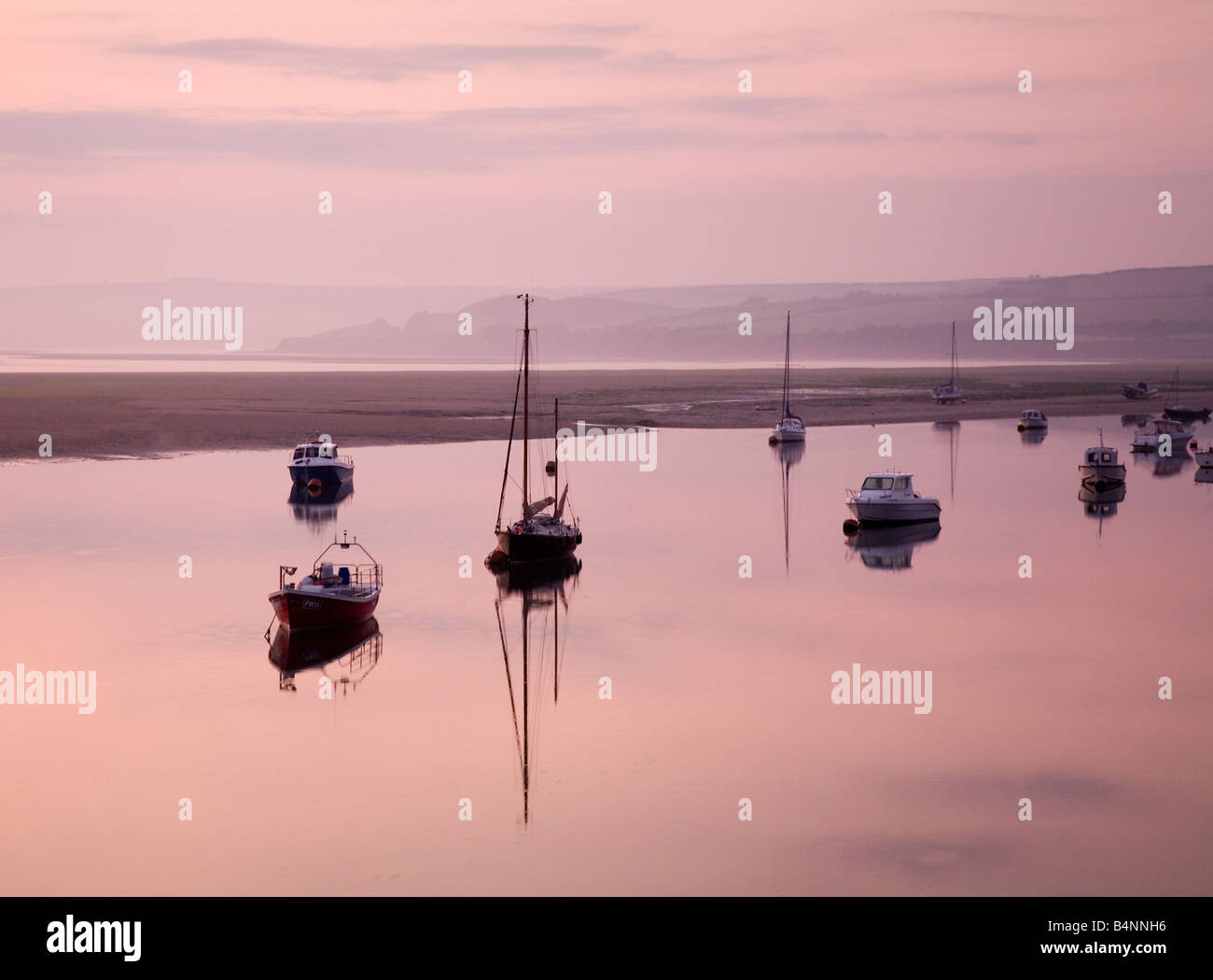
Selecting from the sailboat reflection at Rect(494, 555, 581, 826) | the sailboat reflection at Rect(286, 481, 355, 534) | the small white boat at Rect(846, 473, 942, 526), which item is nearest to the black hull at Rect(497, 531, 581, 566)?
the sailboat reflection at Rect(494, 555, 581, 826)

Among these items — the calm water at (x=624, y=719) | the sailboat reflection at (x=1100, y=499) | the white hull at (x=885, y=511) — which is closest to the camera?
the calm water at (x=624, y=719)

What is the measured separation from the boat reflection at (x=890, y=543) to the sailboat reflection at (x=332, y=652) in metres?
19.4

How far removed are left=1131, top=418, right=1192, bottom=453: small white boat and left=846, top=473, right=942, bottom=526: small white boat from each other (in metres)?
36.8

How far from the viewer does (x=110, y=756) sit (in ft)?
98.0

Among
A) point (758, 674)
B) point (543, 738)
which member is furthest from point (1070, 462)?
point (543, 738)

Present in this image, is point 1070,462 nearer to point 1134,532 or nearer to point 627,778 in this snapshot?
point 1134,532

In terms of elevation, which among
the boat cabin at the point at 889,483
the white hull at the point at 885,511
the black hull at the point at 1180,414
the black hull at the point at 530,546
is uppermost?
the black hull at the point at 1180,414

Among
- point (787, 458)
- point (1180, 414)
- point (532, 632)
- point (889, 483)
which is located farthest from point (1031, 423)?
point (532, 632)

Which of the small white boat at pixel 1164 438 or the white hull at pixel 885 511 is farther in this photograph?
the small white boat at pixel 1164 438

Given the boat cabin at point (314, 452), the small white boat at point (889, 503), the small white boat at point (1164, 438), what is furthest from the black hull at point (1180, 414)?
the boat cabin at point (314, 452)

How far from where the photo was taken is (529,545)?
48.4 metres

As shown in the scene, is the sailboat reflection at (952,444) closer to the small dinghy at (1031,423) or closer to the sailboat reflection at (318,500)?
the small dinghy at (1031,423)

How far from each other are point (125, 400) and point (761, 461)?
63.8 metres

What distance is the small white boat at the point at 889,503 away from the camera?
5869 cm
